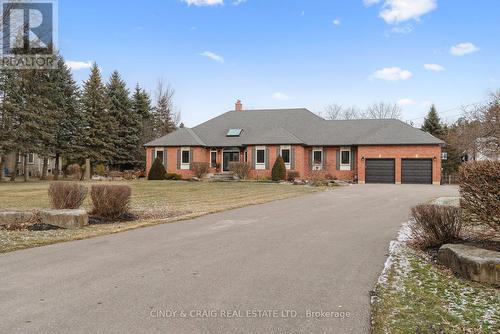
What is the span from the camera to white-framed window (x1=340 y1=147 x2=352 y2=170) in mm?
33500

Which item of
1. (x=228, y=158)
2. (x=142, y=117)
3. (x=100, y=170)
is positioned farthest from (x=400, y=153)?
(x=142, y=117)

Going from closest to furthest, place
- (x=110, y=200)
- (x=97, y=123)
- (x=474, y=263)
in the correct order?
(x=474, y=263) → (x=110, y=200) → (x=97, y=123)

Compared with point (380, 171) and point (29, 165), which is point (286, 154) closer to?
point (380, 171)

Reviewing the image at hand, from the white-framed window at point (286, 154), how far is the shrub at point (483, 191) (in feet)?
87.2

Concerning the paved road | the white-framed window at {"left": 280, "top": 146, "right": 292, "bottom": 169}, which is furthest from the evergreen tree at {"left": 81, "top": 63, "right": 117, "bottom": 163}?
the paved road

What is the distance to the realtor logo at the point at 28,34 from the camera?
25.9 metres

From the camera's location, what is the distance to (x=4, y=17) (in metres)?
25.8

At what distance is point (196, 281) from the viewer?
5047mm

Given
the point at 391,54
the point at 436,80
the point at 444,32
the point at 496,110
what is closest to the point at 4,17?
the point at 391,54

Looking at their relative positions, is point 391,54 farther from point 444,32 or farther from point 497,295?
point 497,295

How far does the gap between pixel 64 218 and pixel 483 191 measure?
8966 mm

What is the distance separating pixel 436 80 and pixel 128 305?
27340 mm

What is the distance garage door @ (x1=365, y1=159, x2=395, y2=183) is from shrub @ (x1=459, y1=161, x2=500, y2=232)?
26.5 meters

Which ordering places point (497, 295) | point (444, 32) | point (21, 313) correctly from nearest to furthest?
1. point (21, 313)
2. point (497, 295)
3. point (444, 32)
